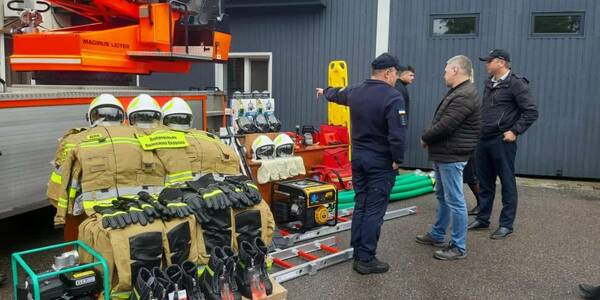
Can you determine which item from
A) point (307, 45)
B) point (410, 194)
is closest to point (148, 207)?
point (410, 194)

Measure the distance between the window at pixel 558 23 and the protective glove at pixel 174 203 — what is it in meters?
7.99

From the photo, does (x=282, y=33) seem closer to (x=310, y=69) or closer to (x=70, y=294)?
(x=310, y=69)

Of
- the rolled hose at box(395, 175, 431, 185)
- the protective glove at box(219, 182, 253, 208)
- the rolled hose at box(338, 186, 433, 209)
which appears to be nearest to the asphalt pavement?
the rolled hose at box(338, 186, 433, 209)

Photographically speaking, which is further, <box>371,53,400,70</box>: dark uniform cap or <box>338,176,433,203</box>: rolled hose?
<box>338,176,433,203</box>: rolled hose

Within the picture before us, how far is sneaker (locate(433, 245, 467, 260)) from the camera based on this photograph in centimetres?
526

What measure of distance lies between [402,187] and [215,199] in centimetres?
463

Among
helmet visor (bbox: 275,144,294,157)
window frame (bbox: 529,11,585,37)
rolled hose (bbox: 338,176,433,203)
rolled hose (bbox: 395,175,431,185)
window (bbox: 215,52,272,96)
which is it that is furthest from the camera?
window (bbox: 215,52,272,96)

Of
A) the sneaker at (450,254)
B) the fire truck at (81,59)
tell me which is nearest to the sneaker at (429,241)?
the sneaker at (450,254)

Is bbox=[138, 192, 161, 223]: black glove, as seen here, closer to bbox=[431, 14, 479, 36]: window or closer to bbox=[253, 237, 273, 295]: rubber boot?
bbox=[253, 237, 273, 295]: rubber boot

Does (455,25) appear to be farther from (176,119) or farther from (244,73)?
(176,119)

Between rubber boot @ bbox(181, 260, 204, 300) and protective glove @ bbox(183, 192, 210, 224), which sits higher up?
protective glove @ bbox(183, 192, 210, 224)

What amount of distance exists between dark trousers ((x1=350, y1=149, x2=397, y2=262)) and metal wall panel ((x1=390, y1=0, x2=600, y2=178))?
5.82m

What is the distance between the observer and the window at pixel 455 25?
991cm

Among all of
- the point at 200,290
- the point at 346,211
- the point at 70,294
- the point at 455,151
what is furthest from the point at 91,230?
the point at 346,211
